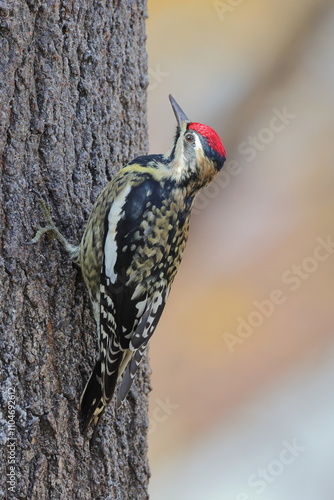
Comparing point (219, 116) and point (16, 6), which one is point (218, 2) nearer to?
point (219, 116)

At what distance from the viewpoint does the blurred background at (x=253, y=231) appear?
585 cm

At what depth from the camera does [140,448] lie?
98.3 inches

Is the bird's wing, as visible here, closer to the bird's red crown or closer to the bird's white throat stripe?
the bird's white throat stripe

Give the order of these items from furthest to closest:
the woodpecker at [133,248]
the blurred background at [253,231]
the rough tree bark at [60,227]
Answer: the blurred background at [253,231] < the woodpecker at [133,248] < the rough tree bark at [60,227]

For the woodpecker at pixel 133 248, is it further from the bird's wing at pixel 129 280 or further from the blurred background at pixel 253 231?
the blurred background at pixel 253 231

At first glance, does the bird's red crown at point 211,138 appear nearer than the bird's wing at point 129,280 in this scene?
No

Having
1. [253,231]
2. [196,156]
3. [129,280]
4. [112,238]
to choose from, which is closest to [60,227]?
[112,238]

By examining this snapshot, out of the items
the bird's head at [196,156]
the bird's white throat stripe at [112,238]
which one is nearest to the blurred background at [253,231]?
the bird's head at [196,156]

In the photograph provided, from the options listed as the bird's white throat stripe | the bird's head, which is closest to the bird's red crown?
the bird's head

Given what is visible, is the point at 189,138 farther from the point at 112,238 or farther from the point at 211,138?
the point at 112,238

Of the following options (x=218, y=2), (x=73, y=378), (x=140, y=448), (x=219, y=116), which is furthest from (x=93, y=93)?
(x=218, y=2)

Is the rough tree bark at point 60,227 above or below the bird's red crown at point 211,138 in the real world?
below

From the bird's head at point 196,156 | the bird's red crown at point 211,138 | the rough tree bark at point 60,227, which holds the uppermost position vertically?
the bird's red crown at point 211,138

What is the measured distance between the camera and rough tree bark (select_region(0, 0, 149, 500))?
2.09 meters
